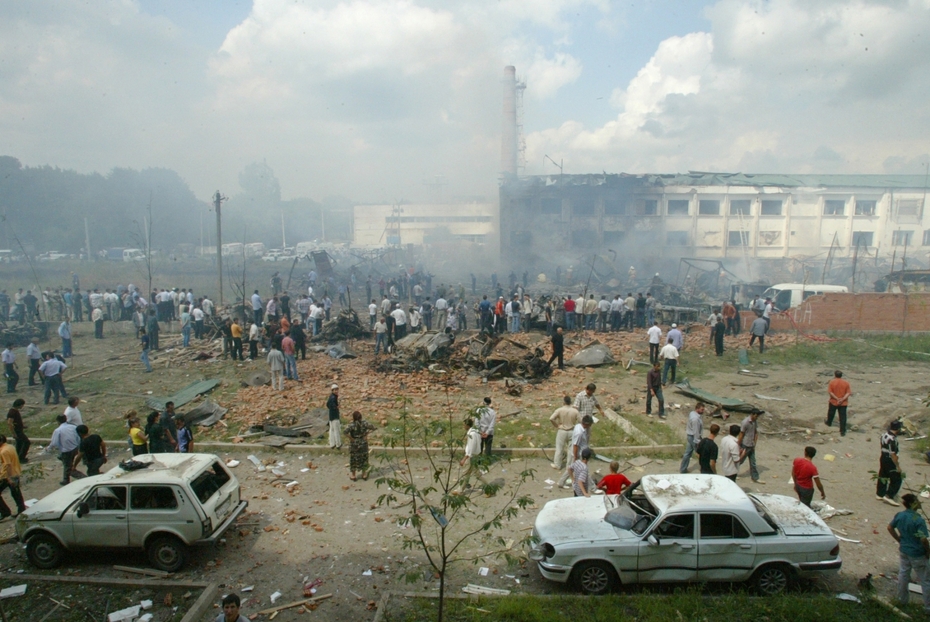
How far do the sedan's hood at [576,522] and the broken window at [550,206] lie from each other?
3985cm

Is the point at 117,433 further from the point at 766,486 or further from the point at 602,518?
the point at 766,486

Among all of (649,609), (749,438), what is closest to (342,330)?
(749,438)

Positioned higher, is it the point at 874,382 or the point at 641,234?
the point at 641,234

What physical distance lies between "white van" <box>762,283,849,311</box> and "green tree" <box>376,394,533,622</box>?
17416 millimetres

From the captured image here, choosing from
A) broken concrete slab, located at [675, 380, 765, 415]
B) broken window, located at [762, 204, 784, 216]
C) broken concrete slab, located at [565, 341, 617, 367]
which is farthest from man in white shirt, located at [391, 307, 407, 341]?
broken window, located at [762, 204, 784, 216]

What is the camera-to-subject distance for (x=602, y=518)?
253 inches

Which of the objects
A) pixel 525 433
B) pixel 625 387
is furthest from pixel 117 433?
pixel 625 387

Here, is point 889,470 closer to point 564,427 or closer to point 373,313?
point 564,427

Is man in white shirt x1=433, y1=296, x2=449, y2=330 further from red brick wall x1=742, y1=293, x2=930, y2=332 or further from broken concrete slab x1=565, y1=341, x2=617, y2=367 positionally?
red brick wall x1=742, y1=293, x2=930, y2=332

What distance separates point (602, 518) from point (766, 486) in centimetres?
397

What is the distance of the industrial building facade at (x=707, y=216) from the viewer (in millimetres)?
44812

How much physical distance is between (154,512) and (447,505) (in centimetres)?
438

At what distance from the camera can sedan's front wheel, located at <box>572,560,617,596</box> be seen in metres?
6.05

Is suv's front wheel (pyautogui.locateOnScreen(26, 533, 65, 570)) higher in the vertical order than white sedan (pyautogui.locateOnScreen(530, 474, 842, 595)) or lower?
lower
